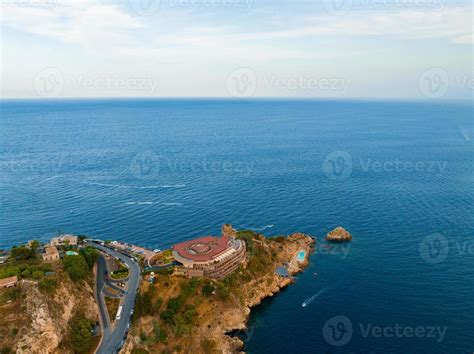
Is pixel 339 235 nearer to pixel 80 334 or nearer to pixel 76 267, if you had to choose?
pixel 76 267

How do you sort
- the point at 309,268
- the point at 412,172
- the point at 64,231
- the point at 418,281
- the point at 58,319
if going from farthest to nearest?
the point at 412,172, the point at 64,231, the point at 309,268, the point at 418,281, the point at 58,319

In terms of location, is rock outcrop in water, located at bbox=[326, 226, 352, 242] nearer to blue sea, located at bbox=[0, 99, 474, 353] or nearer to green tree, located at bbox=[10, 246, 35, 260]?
blue sea, located at bbox=[0, 99, 474, 353]

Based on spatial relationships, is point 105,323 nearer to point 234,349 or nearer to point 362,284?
point 234,349

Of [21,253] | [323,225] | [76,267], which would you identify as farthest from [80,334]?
[323,225]

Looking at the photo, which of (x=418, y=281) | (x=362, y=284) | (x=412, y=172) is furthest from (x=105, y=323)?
(x=412, y=172)

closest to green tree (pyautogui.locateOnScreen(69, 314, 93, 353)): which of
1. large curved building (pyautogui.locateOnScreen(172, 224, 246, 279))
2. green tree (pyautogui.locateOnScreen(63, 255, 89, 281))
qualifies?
green tree (pyautogui.locateOnScreen(63, 255, 89, 281))

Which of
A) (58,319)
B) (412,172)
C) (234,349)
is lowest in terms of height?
(234,349)

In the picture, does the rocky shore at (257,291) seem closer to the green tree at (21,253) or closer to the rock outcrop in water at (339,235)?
the rock outcrop in water at (339,235)
